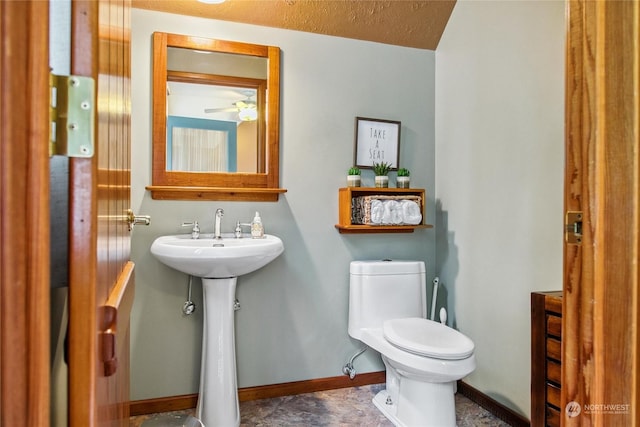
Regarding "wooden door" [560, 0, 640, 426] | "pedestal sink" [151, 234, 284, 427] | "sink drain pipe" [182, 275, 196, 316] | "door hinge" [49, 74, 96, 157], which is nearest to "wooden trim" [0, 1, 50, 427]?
"door hinge" [49, 74, 96, 157]

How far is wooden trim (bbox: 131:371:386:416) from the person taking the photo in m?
2.04

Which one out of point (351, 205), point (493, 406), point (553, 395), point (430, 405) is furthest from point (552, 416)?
point (351, 205)

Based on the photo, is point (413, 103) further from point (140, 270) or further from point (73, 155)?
point (73, 155)

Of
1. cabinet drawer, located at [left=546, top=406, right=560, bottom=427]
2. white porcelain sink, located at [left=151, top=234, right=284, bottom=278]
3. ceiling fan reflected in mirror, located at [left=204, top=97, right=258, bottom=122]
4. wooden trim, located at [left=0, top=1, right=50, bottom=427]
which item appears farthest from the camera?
ceiling fan reflected in mirror, located at [left=204, top=97, right=258, bottom=122]

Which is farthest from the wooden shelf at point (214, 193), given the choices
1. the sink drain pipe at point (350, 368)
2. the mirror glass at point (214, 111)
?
the sink drain pipe at point (350, 368)

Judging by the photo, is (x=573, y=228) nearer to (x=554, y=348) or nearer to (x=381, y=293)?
(x=554, y=348)

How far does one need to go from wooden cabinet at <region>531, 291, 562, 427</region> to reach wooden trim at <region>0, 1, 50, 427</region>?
152cm

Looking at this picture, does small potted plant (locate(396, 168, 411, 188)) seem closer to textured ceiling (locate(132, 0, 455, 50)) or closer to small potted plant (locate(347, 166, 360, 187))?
small potted plant (locate(347, 166, 360, 187))

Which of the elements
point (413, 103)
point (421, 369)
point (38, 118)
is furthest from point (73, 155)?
point (413, 103)

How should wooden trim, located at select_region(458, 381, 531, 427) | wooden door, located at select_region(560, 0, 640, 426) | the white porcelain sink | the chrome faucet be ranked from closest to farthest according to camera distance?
wooden door, located at select_region(560, 0, 640, 426)
the white porcelain sink
wooden trim, located at select_region(458, 381, 531, 427)
the chrome faucet

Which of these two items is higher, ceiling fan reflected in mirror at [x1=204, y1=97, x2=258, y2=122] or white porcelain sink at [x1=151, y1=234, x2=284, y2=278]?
ceiling fan reflected in mirror at [x1=204, y1=97, x2=258, y2=122]

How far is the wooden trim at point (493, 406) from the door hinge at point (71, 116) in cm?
209

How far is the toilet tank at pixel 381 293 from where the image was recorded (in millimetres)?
2209

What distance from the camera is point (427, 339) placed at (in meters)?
1.82
